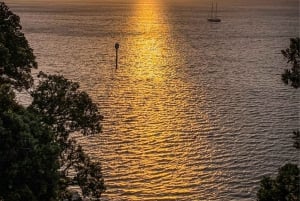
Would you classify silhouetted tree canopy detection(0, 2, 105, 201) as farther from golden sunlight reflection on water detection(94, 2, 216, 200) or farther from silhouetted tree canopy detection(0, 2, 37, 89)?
golden sunlight reflection on water detection(94, 2, 216, 200)

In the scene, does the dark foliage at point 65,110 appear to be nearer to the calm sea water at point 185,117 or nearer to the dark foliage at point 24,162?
the dark foliage at point 24,162

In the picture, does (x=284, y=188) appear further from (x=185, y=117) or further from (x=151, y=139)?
(x=185, y=117)

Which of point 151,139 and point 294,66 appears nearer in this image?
point 294,66

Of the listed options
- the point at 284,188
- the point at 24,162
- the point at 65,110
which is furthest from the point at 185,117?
the point at 24,162

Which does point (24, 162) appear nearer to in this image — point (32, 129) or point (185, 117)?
point (32, 129)

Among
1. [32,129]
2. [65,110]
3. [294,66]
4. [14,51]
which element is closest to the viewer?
[32,129]

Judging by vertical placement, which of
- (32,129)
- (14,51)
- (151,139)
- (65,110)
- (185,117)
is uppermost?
(14,51)

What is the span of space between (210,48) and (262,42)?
2660cm

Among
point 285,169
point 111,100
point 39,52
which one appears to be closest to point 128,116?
point 111,100

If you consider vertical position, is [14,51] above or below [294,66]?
above

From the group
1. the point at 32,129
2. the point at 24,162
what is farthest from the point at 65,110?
the point at 24,162

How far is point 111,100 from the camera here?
231ft

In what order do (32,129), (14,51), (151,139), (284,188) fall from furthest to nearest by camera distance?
1. (151,139)
2. (14,51)
3. (32,129)
4. (284,188)

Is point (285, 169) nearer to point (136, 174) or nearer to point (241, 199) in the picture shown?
point (241, 199)
